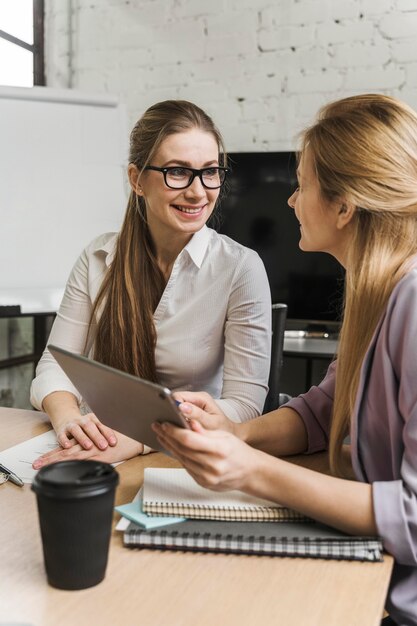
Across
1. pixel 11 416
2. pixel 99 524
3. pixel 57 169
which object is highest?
pixel 57 169

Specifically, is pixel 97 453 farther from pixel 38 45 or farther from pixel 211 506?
pixel 38 45

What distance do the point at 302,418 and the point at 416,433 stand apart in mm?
361

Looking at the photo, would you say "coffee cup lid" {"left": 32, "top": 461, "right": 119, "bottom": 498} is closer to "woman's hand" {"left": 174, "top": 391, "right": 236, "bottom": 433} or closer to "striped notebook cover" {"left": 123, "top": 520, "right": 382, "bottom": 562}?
"striped notebook cover" {"left": 123, "top": 520, "right": 382, "bottom": 562}

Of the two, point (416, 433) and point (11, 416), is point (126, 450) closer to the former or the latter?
point (11, 416)

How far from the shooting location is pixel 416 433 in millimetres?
763

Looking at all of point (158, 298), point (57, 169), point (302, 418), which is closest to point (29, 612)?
point (302, 418)

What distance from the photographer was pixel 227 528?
2.50ft

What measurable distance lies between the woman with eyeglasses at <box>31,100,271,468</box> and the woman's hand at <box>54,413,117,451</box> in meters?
0.23

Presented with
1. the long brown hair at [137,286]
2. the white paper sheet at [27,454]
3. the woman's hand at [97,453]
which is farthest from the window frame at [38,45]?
the woman's hand at [97,453]

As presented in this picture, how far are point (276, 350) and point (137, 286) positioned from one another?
34cm

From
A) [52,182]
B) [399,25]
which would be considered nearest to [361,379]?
[52,182]

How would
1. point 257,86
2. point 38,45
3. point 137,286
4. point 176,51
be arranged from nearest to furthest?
1. point 137,286
2. point 257,86
3. point 176,51
4. point 38,45

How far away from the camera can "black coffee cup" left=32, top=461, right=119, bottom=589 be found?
61cm

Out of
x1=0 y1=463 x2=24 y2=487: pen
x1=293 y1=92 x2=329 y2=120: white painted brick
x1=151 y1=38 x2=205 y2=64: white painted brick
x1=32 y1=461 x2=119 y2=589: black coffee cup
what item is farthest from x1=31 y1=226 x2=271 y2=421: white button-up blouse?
x1=151 y1=38 x2=205 y2=64: white painted brick
